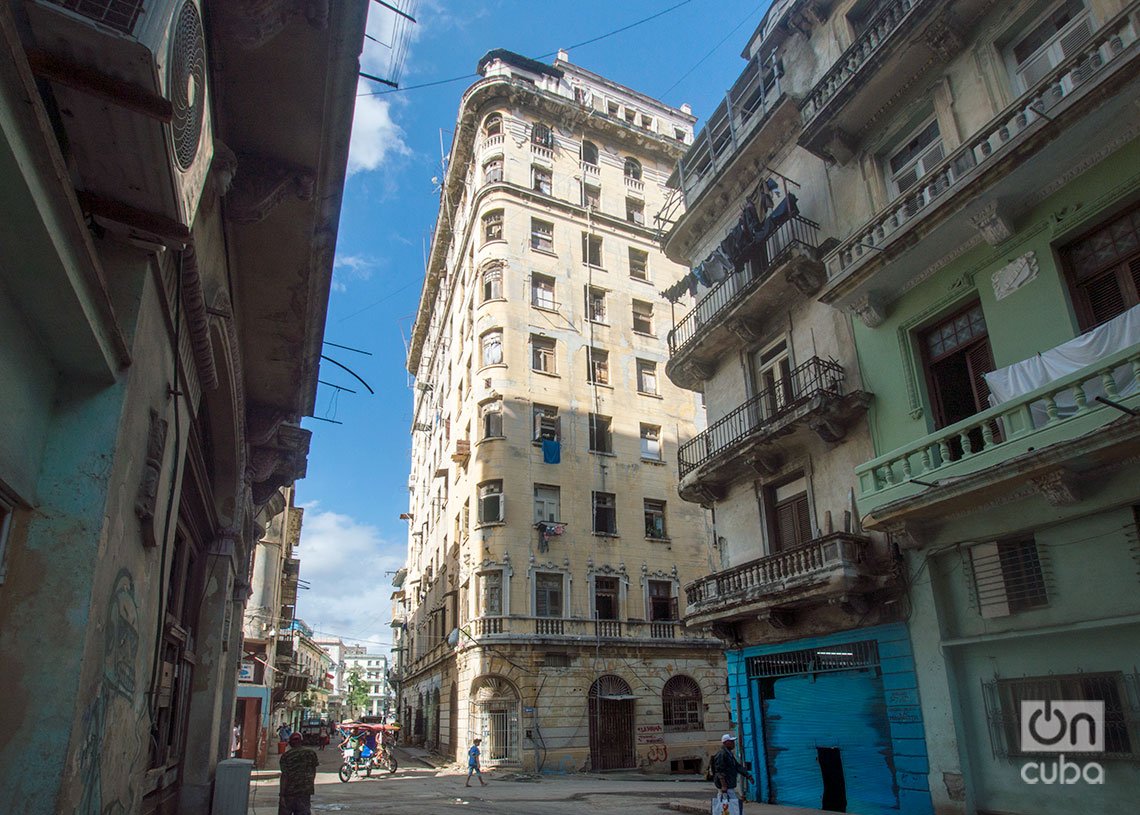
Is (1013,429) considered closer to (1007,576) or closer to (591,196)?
(1007,576)

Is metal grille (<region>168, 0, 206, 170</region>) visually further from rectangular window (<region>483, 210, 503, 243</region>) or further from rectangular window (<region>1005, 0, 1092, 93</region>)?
rectangular window (<region>483, 210, 503, 243</region>)

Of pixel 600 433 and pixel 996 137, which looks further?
pixel 600 433

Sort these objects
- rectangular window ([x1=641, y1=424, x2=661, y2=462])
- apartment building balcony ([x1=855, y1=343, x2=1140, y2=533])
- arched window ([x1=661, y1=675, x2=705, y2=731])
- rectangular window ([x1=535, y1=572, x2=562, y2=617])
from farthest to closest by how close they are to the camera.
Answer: rectangular window ([x1=641, y1=424, x2=661, y2=462]) → arched window ([x1=661, y1=675, x2=705, y2=731]) → rectangular window ([x1=535, y1=572, x2=562, y2=617]) → apartment building balcony ([x1=855, y1=343, x2=1140, y2=533])

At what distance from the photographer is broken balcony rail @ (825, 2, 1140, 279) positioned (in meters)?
10.3

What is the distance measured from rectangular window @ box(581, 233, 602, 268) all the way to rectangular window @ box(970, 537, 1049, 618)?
28479 millimetres

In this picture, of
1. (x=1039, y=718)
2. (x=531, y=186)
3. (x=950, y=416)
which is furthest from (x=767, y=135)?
(x=531, y=186)

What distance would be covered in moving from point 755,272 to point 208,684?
14.8m

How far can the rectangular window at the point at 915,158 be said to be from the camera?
14.4 meters

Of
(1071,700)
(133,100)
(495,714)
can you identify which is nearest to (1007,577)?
(1071,700)

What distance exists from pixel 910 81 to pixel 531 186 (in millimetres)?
25566

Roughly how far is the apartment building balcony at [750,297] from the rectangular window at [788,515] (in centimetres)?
400

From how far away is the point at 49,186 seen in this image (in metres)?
3.69

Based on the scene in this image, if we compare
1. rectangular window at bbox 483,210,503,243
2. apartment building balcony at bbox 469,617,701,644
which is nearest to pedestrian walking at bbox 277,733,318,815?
apartment building balcony at bbox 469,617,701,644

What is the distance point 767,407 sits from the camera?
60.0ft
